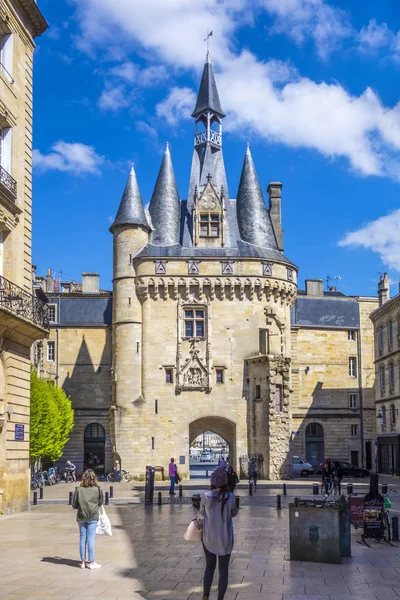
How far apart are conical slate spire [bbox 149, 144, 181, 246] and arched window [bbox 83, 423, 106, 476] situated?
14.2 meters

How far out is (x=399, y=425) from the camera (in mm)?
47438

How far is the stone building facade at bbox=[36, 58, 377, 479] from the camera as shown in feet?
149

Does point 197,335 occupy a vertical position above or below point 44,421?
above

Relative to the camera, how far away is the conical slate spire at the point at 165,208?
159 feet

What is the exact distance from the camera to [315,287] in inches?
2416

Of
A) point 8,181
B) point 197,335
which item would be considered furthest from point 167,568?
point 197,335

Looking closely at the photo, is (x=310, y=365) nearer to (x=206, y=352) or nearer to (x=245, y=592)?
(x=206, y=352)

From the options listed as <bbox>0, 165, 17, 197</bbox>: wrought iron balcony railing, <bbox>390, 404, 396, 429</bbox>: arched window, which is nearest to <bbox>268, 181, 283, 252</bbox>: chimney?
<bbox>390, 404, 396, 429</bbox>: arched window

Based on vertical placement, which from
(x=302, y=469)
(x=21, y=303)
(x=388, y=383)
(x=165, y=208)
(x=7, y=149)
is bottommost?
(x=302, y=469)

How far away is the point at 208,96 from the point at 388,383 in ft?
73.4

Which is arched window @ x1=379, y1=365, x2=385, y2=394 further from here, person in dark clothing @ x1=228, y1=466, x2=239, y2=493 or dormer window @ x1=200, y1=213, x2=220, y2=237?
person in dark clothing @ x1=228, y1=466, x2=239, y2=493

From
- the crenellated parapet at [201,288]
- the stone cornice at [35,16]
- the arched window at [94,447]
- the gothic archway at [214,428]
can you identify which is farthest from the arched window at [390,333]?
the stone cornice at [35,16]

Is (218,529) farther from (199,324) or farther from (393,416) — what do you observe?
(393,416)

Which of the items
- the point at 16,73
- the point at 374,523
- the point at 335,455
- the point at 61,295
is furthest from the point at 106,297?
the point at 374,523
